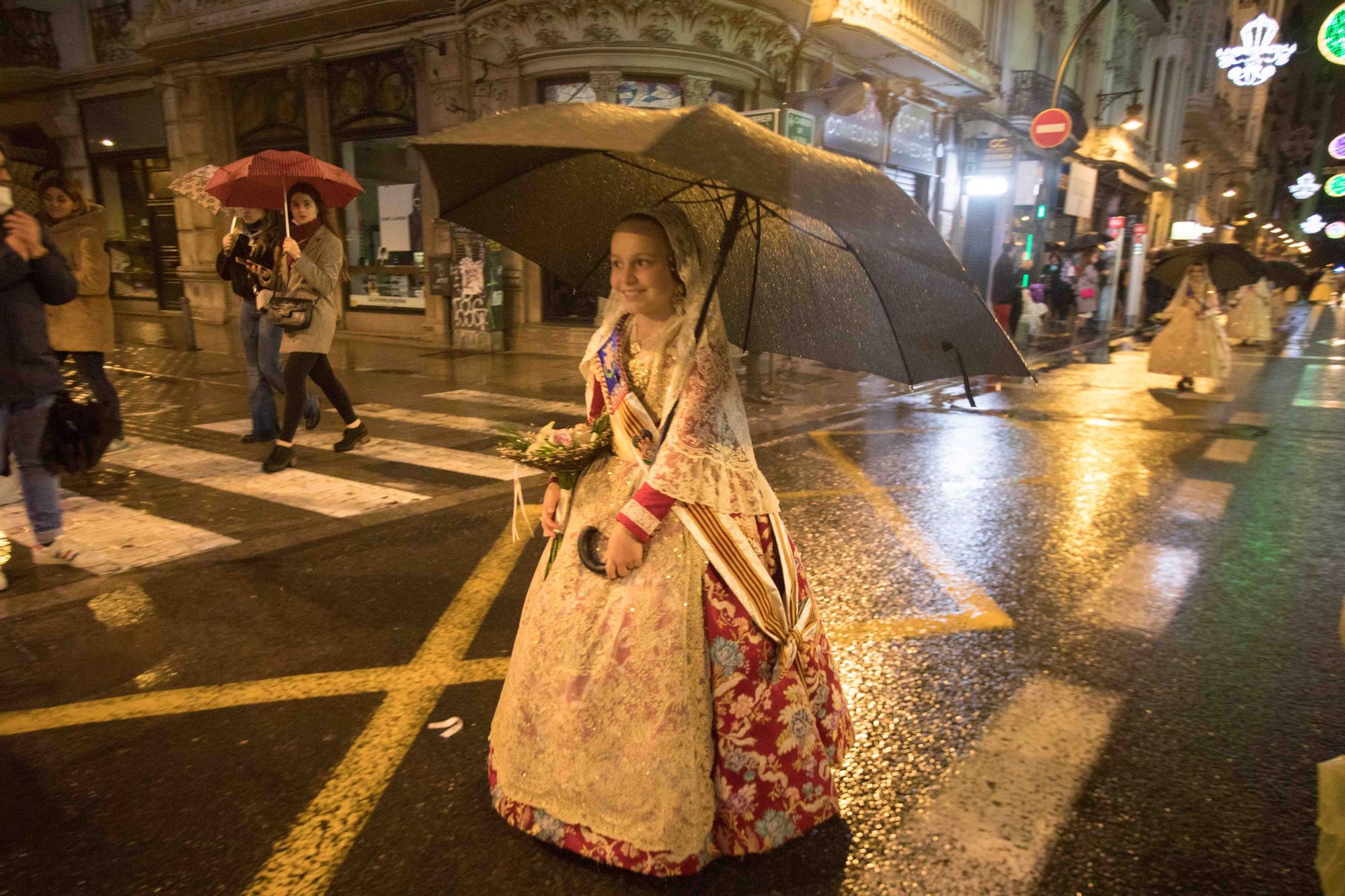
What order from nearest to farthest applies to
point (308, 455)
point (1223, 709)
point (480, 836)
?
point (480, 836) → point (1223, 709) → point (308, 455)

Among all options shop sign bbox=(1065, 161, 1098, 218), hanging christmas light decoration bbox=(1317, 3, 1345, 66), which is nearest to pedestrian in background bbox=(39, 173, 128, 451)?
hanging christmas light decoration bbox=(1317, 3, 1345, 66)

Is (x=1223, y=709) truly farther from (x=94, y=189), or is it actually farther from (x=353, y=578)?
(x=94, y=189)

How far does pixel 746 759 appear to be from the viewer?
80.5 inches

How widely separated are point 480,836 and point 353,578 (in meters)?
2.13

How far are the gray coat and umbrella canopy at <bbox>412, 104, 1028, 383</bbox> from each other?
366 cm

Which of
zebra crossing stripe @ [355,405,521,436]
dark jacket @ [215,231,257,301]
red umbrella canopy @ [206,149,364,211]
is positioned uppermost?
red umbrella canopy @ [206,149,364,211]

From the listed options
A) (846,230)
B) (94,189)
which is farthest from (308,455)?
(94,189)

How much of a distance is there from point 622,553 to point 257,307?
5254 mm

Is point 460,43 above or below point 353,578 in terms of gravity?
above

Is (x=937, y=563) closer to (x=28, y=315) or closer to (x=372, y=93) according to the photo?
(x=28, y=315)

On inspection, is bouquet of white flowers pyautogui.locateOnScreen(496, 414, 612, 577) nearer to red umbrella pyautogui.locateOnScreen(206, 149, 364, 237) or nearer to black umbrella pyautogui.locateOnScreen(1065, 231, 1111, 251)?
red umbrella pyautogui.locateOnScreen(206, 149, 364, 237)

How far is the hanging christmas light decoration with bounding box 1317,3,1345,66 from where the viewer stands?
30.2 ft

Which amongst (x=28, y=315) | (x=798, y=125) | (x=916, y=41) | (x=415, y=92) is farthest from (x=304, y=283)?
(x=916, y=41)

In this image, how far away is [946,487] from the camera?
5938 millimetres
